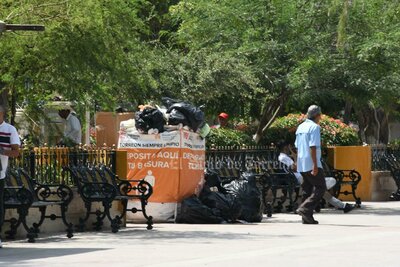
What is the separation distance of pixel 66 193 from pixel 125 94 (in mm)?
3617

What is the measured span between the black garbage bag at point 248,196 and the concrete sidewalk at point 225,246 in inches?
10.1

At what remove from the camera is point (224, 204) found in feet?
62.1

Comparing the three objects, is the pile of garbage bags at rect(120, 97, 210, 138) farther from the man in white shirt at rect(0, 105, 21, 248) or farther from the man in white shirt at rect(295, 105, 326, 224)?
the man in white shirt at rect(0, 105, 21, 248)

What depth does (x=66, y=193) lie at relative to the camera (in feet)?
55.5

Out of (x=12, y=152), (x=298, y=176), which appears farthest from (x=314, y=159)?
(x=12, y=152)

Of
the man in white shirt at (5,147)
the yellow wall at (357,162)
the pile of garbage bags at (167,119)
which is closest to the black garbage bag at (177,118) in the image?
the pile of garbage bags at (167,119)

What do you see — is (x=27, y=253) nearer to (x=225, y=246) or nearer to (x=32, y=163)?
(x=225, y=246)

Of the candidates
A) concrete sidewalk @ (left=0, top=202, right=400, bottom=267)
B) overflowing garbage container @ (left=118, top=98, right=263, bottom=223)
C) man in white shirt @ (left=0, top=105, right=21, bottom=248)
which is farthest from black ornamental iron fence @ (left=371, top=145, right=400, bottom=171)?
man in white shirt @ (left=0, top=105, right=21, bottom=248)

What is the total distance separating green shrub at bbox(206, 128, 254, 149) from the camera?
74.4ft

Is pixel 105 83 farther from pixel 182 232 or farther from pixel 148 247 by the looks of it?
pixel 148 247

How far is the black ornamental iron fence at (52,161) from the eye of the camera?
1686 cm

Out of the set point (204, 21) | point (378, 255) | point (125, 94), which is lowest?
point (378, 255)

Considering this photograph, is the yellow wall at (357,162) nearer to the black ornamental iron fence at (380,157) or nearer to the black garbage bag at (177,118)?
the black ornamental iron fence at (380,157)

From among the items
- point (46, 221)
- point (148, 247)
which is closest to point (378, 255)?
point (148, 247)
